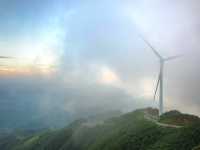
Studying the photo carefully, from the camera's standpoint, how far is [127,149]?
400 feet

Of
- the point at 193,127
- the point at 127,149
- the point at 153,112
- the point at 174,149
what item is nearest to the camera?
the point at 174,149

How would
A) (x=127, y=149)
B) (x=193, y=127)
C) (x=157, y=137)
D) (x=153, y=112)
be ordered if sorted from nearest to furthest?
(x=193, y=127), (x=157, y=137), (x=127, y=149), (x=153, y=112)

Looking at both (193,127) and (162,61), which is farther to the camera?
(162,61)

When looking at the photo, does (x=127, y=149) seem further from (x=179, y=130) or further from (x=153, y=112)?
(x=153, y=112)

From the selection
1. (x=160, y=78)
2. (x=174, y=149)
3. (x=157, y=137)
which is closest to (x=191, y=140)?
(x=174, y=149)

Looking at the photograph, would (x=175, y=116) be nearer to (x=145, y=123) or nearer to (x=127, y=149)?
(x=145, y=123)

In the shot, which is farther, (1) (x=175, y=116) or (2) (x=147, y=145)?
(1) (x=175, y=116)

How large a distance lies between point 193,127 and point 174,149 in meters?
14.3

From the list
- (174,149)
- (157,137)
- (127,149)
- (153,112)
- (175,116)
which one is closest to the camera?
(174,149)

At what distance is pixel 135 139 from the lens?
412 ft

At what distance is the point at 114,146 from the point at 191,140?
4990 cm

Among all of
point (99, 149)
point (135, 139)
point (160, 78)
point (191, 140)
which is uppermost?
point (160, 78)

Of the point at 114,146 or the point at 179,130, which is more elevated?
the point at 179,130

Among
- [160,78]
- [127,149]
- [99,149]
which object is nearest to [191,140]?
[127,149]
